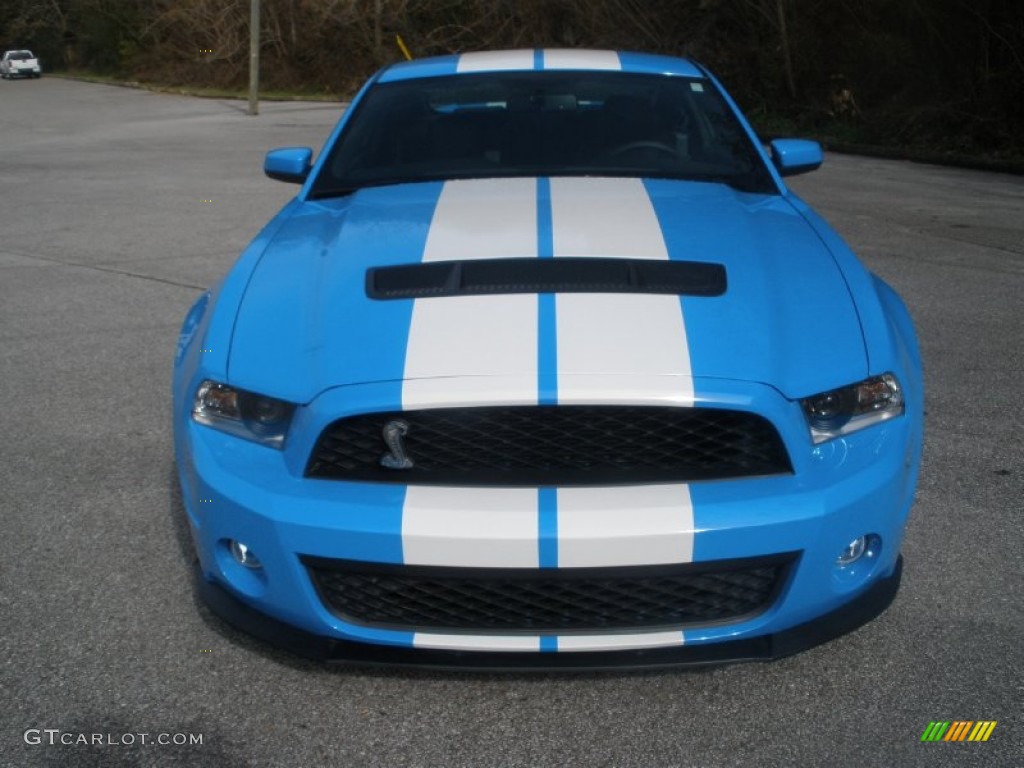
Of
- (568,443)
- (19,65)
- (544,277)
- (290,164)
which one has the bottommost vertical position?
(19,65)

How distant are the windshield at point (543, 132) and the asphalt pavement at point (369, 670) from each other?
1283mm

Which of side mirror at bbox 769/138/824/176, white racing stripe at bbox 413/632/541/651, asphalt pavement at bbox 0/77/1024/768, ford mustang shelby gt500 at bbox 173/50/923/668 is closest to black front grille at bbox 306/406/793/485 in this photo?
ford mustang shelby gt500 at bbox 173/50/923/668

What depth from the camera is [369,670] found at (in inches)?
108

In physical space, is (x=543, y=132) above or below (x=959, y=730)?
above

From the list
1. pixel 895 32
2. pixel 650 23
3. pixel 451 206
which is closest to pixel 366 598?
pixel 451 206

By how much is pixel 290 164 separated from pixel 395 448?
80.1 inches

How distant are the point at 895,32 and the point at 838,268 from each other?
1746 centimetres

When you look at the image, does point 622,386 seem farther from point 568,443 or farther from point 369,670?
point 369,670

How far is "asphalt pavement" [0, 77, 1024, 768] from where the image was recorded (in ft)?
8.12

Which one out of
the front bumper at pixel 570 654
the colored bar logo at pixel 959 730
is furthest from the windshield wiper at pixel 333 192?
the colored bar logo at pixel 959 730

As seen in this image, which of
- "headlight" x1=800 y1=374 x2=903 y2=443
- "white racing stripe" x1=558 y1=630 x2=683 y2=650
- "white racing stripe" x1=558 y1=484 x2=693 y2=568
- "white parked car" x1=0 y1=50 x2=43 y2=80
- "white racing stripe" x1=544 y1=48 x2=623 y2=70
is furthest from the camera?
"white parked car" x1=0 y1=50 x2=43 y2=80

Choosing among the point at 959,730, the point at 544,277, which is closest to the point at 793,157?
the point at 544,277

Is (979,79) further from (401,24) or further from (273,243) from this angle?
(401,24)

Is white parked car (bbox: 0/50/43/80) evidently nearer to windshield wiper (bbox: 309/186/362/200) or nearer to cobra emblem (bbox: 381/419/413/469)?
windshield wiper (bbox: 309/186/362/200)
